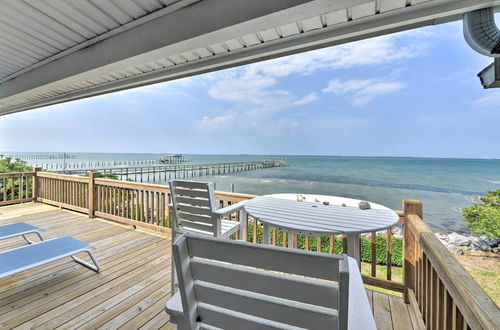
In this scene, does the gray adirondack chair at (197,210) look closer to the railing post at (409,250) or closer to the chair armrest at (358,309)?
the chair armrest at (358,309)

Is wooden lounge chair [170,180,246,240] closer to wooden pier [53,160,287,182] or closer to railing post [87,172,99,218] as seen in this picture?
railing post [87,172,99,218]

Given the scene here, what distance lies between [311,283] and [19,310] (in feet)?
8.73

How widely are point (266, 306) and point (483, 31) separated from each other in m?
2.42

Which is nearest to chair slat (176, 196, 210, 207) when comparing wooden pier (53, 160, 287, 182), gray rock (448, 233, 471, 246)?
gray rock (448, 233, 471, 246)

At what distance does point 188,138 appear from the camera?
115 feet

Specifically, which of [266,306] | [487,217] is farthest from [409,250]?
[487,217]

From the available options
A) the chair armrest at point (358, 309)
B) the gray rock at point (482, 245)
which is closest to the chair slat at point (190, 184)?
the chair armrest at point (358, 309)

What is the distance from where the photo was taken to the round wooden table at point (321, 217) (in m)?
1.48

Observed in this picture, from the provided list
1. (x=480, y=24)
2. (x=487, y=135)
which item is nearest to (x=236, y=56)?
(x=480, y=24)

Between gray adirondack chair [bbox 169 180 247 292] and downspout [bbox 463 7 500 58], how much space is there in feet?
7.56

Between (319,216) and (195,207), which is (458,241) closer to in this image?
(319,216)

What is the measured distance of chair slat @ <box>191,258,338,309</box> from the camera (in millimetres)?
601

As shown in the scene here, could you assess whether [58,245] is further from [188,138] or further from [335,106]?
[335,106]

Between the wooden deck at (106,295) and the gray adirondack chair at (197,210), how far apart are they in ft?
1.08
